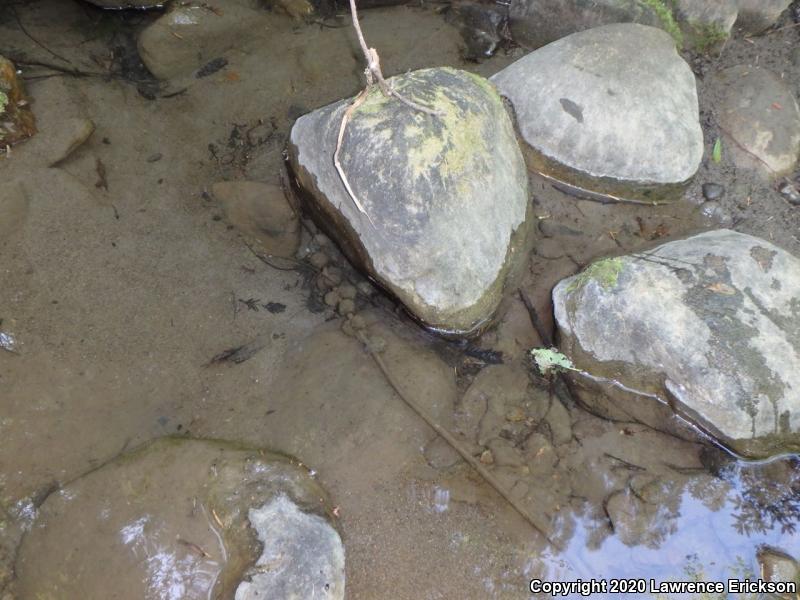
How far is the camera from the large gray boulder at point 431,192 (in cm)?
271

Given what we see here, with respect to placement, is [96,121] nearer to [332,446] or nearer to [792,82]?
[332,446]

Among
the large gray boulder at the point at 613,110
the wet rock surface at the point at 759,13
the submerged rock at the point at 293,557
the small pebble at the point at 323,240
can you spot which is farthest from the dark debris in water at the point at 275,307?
the wet rock surface at the point at 759,13

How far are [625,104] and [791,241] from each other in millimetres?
1304

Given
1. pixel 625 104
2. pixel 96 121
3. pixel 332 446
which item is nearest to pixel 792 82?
pixel 625 104

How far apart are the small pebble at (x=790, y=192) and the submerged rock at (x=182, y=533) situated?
3.25 metres

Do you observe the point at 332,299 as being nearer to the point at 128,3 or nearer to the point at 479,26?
the point at 479,26

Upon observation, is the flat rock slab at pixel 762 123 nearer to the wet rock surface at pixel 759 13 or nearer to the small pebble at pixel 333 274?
the wet rock surface at pixel 759 13

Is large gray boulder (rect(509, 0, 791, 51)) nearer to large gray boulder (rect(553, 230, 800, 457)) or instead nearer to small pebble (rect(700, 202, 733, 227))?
small pebble (rect(700, 202, 733, 227))

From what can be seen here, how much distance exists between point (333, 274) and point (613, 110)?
188cm

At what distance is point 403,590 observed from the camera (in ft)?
8.32

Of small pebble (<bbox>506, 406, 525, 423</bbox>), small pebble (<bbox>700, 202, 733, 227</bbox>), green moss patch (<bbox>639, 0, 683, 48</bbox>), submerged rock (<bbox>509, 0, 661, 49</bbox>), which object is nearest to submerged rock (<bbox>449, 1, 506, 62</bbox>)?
submerged rock (<bbox>509, 0, 661, 49</bbox>)

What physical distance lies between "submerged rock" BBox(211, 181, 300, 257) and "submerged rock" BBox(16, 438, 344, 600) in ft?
4.16

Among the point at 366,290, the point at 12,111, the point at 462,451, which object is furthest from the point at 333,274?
the point at 12,111

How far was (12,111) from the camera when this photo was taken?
3.32 metres
